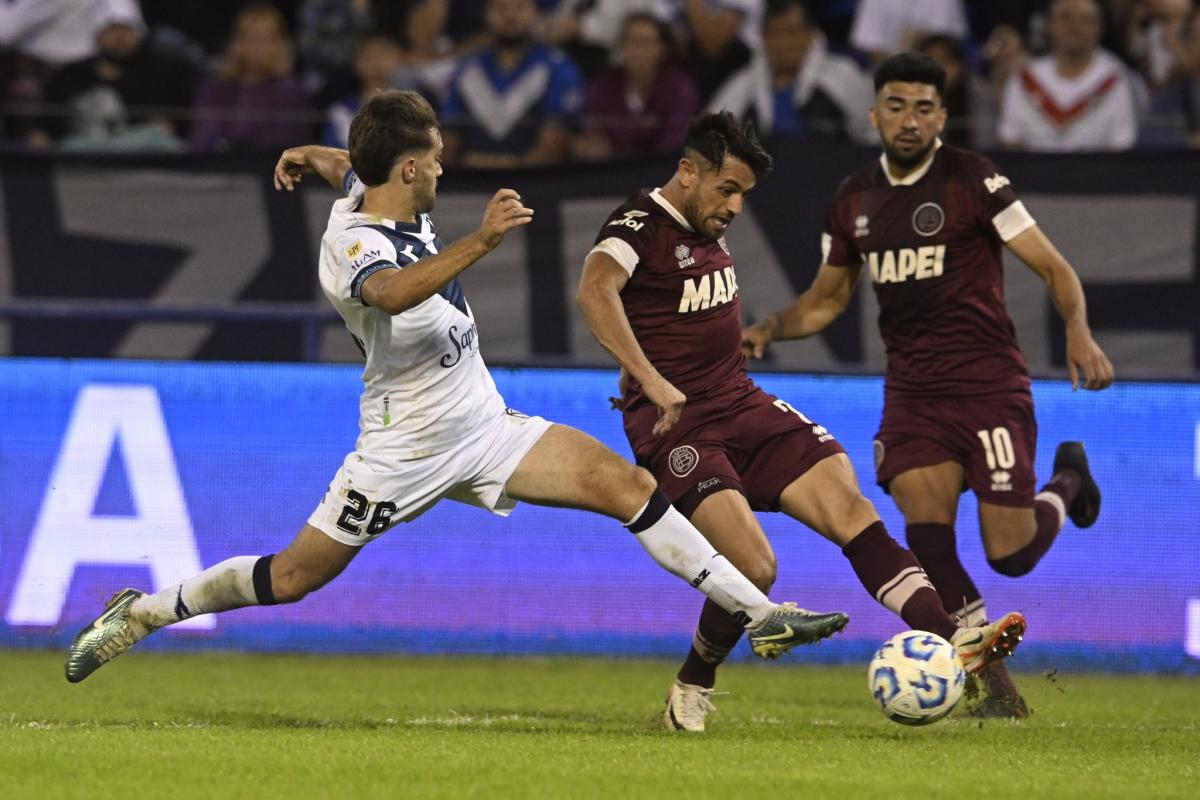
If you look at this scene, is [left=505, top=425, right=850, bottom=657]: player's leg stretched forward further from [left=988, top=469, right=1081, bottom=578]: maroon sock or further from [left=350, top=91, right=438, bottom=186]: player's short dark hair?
[left=988, top=469, right=1081, bottom=578]: maroon sock

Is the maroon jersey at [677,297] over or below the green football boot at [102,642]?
over

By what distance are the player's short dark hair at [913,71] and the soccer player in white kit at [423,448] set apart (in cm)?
201

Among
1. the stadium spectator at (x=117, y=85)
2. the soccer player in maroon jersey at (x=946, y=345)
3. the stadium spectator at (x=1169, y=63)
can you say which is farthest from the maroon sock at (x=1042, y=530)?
the stadium spectator at (x=117, y=85)

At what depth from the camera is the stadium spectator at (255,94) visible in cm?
1252

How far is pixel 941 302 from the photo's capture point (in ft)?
25.2

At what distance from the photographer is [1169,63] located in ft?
40.4

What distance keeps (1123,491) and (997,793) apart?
14.1 ft

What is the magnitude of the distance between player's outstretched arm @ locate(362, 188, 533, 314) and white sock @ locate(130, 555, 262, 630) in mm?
1241

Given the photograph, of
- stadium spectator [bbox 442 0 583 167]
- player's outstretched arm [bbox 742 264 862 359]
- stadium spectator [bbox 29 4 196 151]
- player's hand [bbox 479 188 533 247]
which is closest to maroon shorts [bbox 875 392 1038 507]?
player's outstretched arm [bbox 742 264 862 359]

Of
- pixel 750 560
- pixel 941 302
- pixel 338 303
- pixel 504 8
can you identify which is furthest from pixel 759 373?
pixel 504 8

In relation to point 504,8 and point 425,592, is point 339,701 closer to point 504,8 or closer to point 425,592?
point 425,592

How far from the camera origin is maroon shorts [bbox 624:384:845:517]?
7012 millimetres

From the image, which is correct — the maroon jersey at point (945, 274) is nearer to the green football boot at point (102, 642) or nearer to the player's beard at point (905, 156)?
the player's beard at point (905, 156)

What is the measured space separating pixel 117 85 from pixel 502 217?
7909 millimetres
